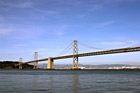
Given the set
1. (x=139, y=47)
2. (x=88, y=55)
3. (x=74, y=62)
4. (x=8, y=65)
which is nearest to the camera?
(x=139, y=47)

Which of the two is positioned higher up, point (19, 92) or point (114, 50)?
point (114, 50)

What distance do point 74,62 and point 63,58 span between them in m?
4.16

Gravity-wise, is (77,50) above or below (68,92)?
above

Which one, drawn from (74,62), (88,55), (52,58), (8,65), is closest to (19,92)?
(88,55)

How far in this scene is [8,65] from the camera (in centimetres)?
14950

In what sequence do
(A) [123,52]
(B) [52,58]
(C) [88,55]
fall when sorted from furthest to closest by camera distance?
(B) [52,58] → (C) [88,55] → (A) [123,52]

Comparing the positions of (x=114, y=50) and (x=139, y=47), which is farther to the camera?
(x=114, y=50)

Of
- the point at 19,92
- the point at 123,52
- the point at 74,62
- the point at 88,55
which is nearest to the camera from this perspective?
the point at 19,92

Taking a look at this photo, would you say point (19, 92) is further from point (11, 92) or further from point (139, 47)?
point (139, 47)

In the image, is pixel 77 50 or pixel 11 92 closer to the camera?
pixel 11 92

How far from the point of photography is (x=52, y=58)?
77.1m

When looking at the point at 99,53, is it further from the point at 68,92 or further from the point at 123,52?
the point at 68,92

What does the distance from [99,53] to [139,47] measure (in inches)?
494

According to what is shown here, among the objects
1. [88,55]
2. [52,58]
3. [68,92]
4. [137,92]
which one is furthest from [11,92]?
[52,58]
